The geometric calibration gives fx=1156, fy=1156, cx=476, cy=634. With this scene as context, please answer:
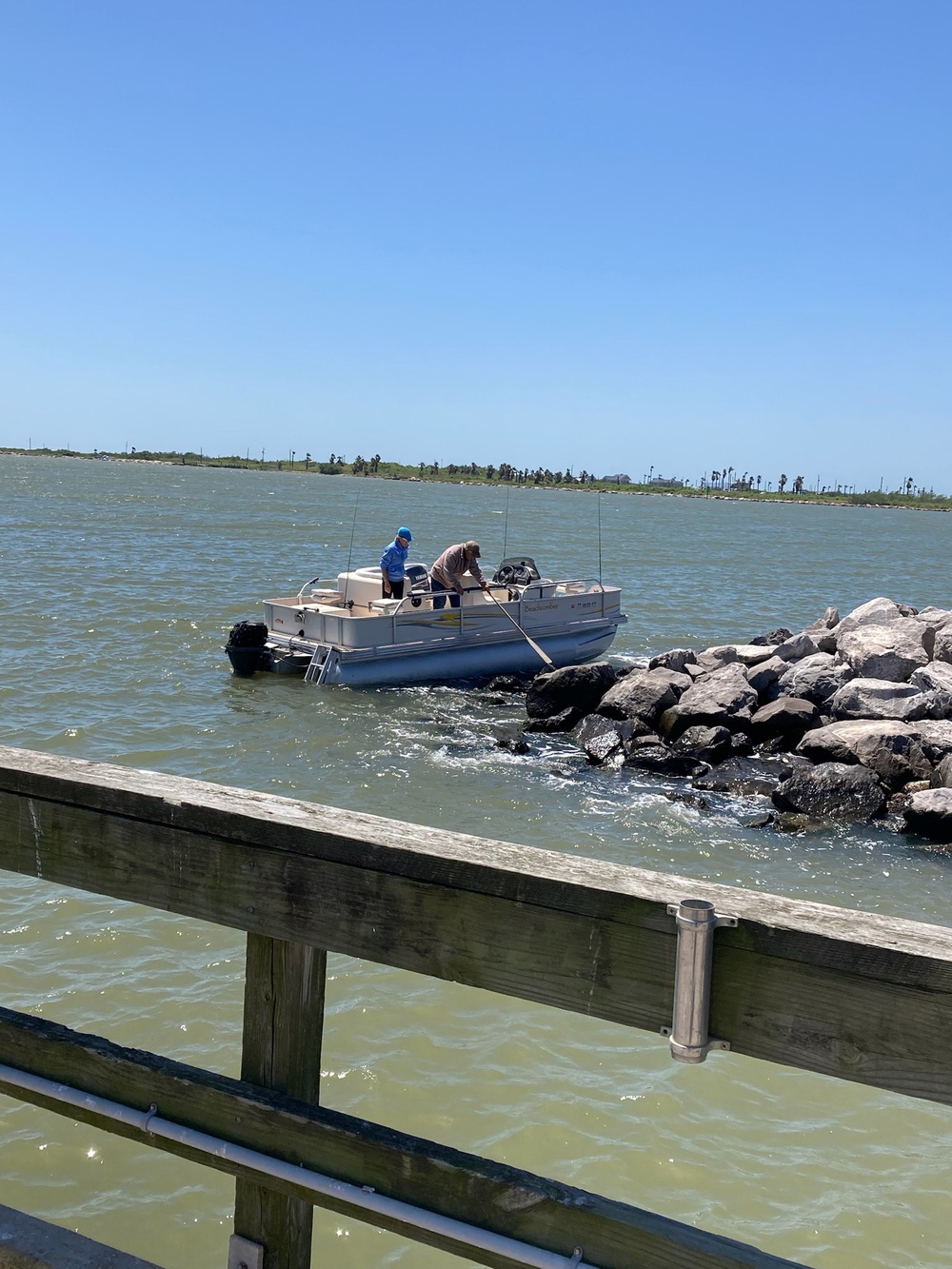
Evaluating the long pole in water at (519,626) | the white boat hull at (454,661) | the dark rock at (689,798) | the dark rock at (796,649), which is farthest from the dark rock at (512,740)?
the dark rock at (796,649)

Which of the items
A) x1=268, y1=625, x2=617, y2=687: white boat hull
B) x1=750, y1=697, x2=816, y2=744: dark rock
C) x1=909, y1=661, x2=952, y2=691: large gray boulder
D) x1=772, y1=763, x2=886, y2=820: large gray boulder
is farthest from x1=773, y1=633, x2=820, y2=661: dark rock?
x1=772, y1=763, x2=886, y2=820: large gray boulder

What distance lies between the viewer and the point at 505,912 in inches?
79.5

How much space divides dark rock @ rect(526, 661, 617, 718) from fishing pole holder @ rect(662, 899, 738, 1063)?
47.3 feet

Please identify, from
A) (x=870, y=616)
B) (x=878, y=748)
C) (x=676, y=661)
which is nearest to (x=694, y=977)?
(x=878, y=748)

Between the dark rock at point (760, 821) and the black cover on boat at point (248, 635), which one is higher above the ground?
the black cover on boat at point (248, 635)

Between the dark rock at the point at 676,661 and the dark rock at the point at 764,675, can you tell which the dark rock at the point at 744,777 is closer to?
the dark rock at the point at 764,675

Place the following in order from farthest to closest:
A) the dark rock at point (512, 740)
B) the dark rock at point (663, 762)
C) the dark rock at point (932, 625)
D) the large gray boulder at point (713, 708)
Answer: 1. the dark rock at point (932, 625)
2. the large gray boulder at point (713, 708)
3. the dark rock at point (512, 740)
4. the dark rock at point (663, 762)

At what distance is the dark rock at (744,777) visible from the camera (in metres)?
13.2

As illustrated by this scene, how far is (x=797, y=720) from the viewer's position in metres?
14.6

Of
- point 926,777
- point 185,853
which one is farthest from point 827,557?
point 185,853

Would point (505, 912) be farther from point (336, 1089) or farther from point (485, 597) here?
point (485, 597)

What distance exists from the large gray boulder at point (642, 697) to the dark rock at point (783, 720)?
1.24 meters

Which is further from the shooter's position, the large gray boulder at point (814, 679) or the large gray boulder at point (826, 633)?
the large gray boulder at point (826, 633)

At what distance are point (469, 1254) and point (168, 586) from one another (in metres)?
30.9
